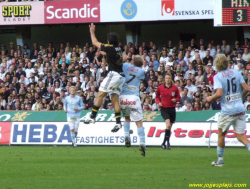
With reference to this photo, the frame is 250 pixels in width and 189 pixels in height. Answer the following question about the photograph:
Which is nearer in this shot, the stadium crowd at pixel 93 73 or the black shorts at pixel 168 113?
the black shorts at pixel 168 113

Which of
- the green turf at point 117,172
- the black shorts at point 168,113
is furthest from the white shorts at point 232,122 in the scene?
the black shorts at point 168,113

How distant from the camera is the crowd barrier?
71.6ft

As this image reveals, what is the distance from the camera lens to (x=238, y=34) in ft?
108

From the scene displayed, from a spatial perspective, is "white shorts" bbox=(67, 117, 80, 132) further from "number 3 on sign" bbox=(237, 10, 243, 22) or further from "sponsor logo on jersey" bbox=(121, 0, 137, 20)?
"sponsor logo on jersey" bbox=(121, 0, 137, 20)

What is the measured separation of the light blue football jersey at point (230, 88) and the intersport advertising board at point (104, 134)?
940 centimetres

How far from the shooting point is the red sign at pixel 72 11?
105 feet

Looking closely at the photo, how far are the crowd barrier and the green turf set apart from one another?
618 centimetres

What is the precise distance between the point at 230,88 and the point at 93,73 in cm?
1734

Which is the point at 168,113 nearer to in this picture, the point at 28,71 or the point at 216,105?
the point at 216,105

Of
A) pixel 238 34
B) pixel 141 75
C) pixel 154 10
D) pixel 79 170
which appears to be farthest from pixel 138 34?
pixel 79 170

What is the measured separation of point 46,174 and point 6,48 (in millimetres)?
27528

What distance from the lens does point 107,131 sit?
22.8 m

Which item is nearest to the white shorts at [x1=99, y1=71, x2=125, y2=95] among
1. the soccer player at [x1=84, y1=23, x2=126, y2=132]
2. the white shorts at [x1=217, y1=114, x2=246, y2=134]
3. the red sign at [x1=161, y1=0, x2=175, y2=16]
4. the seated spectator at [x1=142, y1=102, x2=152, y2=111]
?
the soccer player at [x1=84, y1=23, x2=126, y2=132]

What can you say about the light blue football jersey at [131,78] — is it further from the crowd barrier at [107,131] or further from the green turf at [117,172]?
the crowd barrier at [107,131]
